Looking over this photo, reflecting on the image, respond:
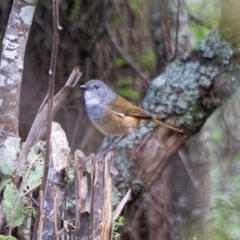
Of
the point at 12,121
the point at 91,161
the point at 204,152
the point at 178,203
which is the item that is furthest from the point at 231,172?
the point at 91,161

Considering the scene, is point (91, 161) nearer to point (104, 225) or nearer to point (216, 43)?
point (104, 225)

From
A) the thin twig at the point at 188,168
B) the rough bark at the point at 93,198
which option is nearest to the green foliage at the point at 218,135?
the thin twig at the point at 188,168

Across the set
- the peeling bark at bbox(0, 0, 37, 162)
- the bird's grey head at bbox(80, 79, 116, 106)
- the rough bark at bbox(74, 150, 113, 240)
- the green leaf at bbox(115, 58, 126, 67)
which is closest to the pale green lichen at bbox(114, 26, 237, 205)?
the bird's grey head at bbox(80, 79, 116, 106)

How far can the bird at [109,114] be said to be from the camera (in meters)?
4.30

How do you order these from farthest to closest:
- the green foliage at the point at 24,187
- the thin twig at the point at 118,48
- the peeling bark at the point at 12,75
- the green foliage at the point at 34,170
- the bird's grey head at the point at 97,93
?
the thin twig at the point at 118,48, the bird's grey head at the point at 97,93, the peeling bark at the point at 12,75, the green foliage at the point at 34,170, the green foliage at the point at 24,187

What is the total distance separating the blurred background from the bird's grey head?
0.55 metres

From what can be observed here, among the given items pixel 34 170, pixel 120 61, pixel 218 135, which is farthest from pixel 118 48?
pixel 34 170

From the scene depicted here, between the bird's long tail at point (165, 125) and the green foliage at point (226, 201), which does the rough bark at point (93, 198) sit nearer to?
the bird's long tail at point (165, 125)

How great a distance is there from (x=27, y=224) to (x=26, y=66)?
2390 mm

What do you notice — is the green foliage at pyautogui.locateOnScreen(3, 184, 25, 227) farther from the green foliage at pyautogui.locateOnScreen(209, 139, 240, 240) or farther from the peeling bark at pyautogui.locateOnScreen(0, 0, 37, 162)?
the green foliage at pyautogui.locateOnScreen(209, 139, 240, 240)

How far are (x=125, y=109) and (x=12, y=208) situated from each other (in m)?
2.00

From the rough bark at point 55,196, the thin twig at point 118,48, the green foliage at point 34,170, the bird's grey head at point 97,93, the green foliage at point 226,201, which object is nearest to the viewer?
the rough bark at point 55,196

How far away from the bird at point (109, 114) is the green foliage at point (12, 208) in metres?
1.75

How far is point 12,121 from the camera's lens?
3305 mm
